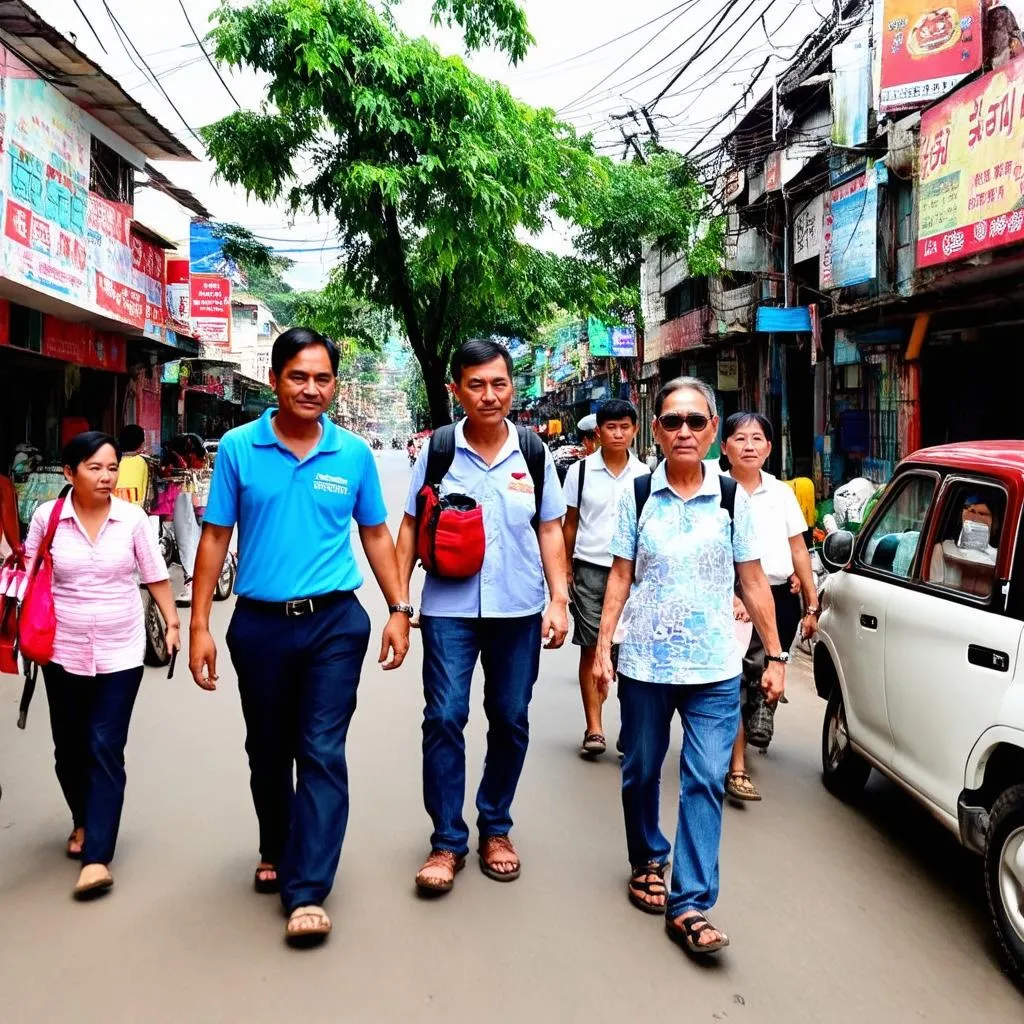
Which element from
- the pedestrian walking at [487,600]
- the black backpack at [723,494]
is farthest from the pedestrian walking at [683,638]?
the pedestrian walking at [487,600]

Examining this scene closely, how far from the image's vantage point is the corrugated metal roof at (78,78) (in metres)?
9.66

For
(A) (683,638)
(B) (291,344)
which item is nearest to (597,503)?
(A) (683,638)

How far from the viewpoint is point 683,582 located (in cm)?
323

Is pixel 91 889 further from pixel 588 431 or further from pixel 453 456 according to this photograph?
pixel 588 431

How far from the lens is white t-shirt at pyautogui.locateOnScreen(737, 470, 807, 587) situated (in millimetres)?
4680

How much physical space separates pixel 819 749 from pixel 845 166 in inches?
453

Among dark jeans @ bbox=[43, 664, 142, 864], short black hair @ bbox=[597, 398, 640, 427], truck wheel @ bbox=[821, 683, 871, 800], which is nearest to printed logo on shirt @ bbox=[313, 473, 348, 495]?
dark jeans @ bbox=[43, 664, 142, 864]

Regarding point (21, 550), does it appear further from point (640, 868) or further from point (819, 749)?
point (819, 749)

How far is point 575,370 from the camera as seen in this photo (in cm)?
4250

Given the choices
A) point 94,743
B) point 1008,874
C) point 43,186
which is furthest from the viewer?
point 43,186

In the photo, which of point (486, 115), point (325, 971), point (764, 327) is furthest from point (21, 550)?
point (764, 327)

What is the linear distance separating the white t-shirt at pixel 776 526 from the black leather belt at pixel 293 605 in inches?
90.7

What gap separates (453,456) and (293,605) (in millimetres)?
856

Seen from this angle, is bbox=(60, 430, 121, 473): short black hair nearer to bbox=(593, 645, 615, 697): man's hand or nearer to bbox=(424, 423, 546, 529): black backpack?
bbox=(424, 423, 546, 529): black backpack
